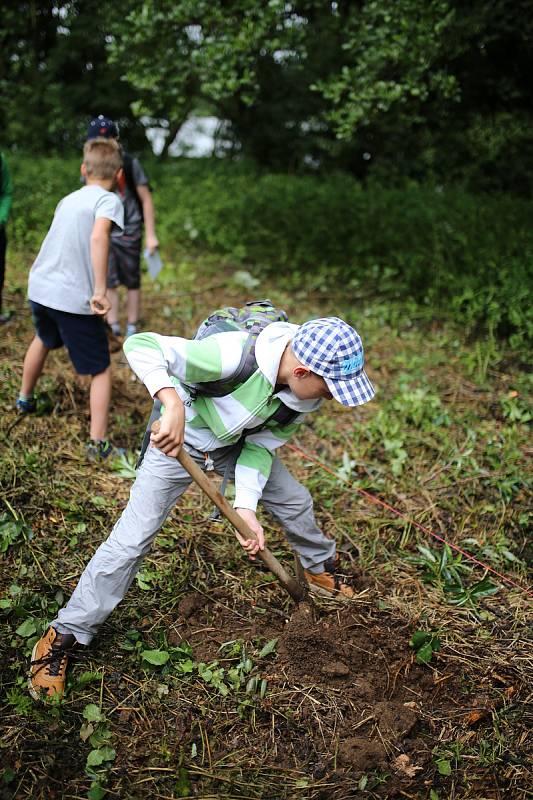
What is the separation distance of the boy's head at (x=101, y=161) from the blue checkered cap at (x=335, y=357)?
5.84ft

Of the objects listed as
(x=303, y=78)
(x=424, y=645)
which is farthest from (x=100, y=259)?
(x=303, y=78)

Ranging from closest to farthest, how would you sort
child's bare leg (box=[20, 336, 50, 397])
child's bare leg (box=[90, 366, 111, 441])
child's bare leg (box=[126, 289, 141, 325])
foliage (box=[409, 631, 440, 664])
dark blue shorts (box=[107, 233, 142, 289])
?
foliage (box=[409, 631, 440, 664])
child's bare leg (box=[90, 366, 111, 441])
child's bare leg (box=[20, 336, 50, 397])
dark blue shorts (box=[107, 233, 142, 289])
child's bare leg (box=[126, 289, 141, 325])

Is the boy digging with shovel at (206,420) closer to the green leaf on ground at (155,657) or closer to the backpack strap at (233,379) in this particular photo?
the backpack strap at (233,379)

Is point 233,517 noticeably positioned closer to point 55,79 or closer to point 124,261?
point 124,261

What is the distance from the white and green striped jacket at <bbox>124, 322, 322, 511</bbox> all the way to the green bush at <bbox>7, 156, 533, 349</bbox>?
3.53 metres

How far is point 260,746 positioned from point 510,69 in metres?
8.52

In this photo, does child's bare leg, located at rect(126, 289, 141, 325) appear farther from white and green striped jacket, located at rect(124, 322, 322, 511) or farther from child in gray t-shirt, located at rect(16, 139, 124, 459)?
white and green striped jacket, located at rect(124, 322, 322, 511)

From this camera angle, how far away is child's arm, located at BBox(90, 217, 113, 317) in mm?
3271

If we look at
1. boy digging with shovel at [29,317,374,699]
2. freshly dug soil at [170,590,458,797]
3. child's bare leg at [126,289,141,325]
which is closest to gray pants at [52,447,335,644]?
boy digging with shovel at [29,317,374,699]

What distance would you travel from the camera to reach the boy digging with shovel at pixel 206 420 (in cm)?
210

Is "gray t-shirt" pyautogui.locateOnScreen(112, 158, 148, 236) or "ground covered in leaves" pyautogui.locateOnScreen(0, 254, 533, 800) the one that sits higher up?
"gray t-shirt" pyautogui.locateOnScreen(112, 158, 148, 236)

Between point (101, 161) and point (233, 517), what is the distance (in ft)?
6.63

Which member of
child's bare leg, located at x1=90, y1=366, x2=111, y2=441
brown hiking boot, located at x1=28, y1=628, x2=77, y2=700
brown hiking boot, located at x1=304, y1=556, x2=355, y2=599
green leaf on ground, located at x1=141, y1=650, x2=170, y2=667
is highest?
child's bare leg, located at x1=90, y1=366, x2=111, y2=441

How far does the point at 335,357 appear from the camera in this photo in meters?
2.10
